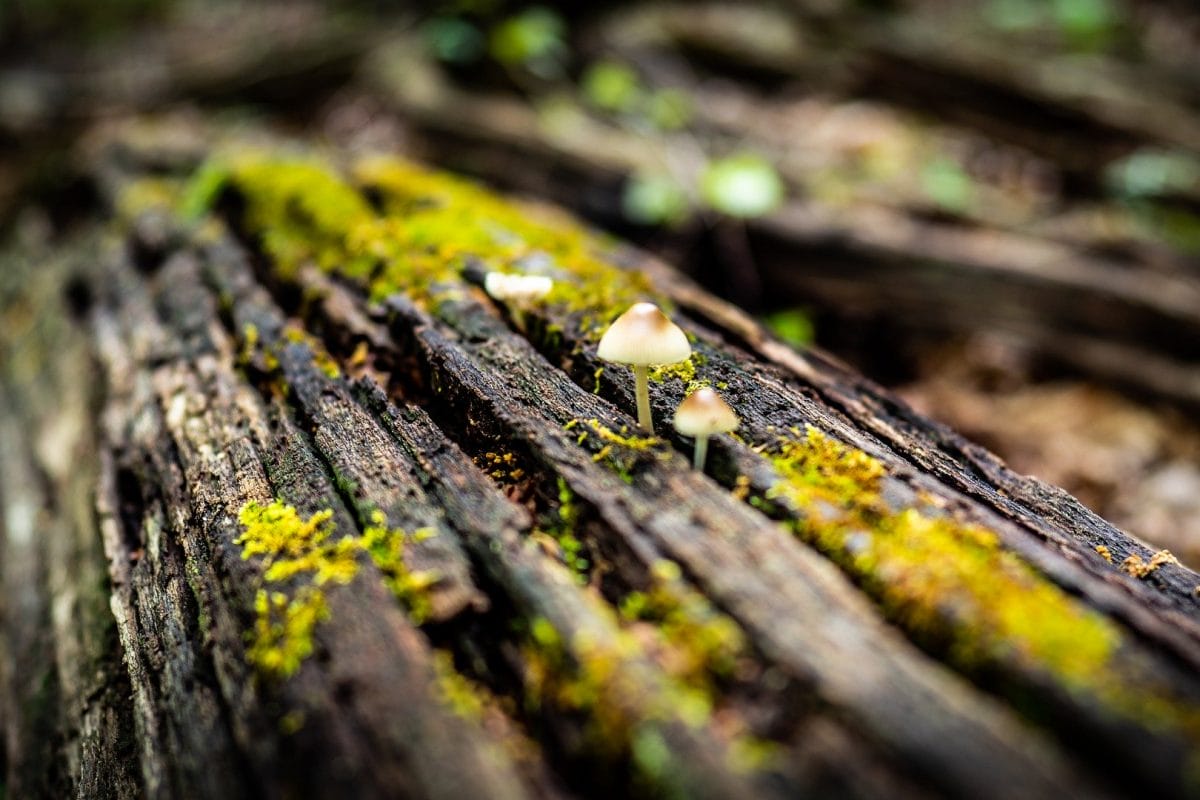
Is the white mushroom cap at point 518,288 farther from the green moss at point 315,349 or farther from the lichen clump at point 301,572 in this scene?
the lichen clump at point 301,572

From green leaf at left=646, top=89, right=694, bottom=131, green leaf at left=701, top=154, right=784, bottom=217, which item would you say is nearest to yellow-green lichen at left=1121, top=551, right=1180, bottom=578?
green leaf at left=701, top=154, right=784, bottom=217

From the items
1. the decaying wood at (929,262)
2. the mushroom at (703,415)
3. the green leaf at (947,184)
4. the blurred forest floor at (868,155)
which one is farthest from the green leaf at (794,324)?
the mushroom at (703,415)

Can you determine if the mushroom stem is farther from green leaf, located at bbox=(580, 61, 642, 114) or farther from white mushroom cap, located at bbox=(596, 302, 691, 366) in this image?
green leaf, located at bbox=(580, 61, 642, 114)

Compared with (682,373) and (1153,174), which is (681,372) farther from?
(1153,174)

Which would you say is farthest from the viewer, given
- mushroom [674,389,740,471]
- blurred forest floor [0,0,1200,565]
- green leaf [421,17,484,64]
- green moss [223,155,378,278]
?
green leaf [421,17,484,64]

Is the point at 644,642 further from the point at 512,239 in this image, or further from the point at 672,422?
the point at 512,239

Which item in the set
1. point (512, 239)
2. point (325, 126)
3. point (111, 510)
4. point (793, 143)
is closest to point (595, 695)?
point (111, 510)
